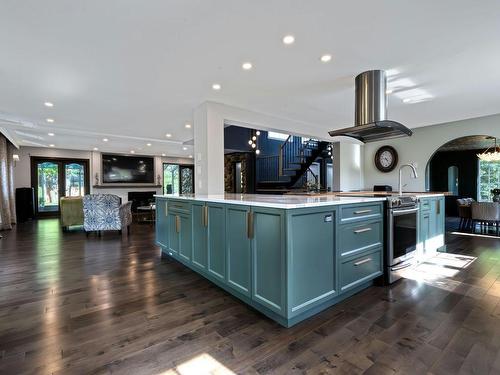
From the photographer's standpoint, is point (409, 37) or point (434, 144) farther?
point (434, 144)

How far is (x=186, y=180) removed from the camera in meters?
12.5

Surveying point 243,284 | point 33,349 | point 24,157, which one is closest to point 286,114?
point 243,284

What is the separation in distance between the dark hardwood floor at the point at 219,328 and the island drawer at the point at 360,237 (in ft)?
→ 1.58

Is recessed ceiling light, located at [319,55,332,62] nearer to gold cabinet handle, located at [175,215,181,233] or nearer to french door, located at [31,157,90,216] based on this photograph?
gold cabinet handle, located at [175,215,181,233]

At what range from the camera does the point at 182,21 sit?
2189 millimetres

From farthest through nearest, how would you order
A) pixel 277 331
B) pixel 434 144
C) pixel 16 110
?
pixel 434 144 < pixel 16 110 < pixel 277 331

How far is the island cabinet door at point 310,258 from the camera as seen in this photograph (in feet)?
6.23

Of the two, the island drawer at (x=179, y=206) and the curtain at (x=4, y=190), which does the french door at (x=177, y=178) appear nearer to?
the curtain at (x=4, y=190)

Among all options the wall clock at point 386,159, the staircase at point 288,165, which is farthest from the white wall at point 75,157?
the wall clock at point 386,159

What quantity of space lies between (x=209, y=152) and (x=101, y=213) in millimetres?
3258

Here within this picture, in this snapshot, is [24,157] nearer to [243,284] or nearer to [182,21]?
[182,21]

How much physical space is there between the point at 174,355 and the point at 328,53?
307 cm

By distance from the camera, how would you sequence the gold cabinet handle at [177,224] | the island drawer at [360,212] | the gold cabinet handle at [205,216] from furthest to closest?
the gold cabinet handle at [177,224] → the gold cabinet handle at [205,216] → the island drawer at [360,212]

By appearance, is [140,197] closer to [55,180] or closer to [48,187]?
[55,180]
